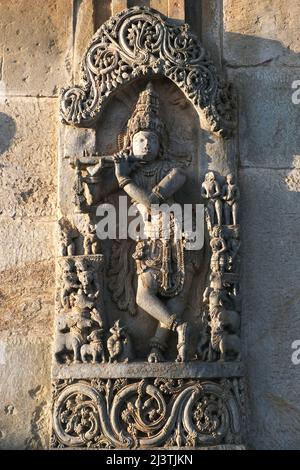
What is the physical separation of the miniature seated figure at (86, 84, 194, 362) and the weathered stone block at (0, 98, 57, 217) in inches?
21.7

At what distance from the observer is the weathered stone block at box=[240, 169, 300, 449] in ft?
19.0

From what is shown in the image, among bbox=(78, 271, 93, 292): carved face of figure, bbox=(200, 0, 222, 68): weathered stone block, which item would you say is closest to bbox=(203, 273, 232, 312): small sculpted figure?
bbox=(78, 271, 93, 292): carved face of figure

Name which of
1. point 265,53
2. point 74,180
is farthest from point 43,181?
point 265,53

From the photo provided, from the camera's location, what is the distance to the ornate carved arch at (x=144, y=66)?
19.6 feet

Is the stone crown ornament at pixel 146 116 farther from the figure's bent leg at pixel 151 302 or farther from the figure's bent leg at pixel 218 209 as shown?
the figure's bent leg at pixel 151 302

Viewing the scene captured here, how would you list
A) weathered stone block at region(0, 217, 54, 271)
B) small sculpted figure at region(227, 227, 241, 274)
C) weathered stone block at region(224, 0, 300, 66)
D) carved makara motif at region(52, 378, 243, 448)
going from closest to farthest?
1. carved makara motif at region(52, 378, 243, 448)
2. small sculpted figure at region(227, 227, 241, 274)
3. weathered stone block at region(0, 217, 54, 271)
4. weathered stone block at region(224, 0, 300, 66)

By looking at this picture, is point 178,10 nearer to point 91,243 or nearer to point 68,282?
point 91,243

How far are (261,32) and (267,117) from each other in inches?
24.1

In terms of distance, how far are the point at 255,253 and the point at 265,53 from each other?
140 cm

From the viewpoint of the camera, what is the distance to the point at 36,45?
20.7 feet

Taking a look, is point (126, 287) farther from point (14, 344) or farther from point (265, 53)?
point (265, 53)

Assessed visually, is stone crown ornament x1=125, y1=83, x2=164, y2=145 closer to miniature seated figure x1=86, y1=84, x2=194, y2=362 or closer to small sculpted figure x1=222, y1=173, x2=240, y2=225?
miniature seated figure x1=86, y1=84, x2=194, y2=362

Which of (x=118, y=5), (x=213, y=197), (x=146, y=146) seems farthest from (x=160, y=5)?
(x=213, y=197)

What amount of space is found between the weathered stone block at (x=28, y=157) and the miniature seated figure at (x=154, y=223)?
0.55 metres
